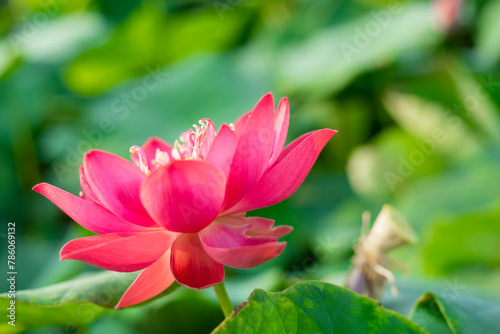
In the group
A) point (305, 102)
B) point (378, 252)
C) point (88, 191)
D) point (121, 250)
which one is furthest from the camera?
point (305, 102)

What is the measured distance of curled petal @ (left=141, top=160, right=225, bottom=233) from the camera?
0.46m

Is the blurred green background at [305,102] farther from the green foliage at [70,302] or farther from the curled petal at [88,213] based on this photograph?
the curled petal at [88,213]

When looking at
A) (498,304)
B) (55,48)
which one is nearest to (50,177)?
(55,48)

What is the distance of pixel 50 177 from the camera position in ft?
6.14

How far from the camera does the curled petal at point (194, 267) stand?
1.62 feet

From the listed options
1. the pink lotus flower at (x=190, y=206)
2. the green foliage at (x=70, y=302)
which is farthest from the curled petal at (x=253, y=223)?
the green foliage at (x=70, y=302)

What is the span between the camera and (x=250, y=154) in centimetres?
50

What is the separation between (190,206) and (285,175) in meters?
0.10

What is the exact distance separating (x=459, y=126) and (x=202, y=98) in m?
0.90

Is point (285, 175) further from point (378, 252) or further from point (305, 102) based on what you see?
point (305, 102)

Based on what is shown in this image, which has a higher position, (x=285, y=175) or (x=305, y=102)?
(x=285, y=175)

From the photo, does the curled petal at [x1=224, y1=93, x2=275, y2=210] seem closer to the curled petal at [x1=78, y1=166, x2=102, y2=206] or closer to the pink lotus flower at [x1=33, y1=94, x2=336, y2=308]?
the pink lotus flower at [x1=33, y1=94, x2=336, y2=308]

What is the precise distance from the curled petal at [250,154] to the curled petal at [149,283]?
0.33ft

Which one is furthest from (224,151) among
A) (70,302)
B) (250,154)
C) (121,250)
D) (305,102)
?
(305,102)
